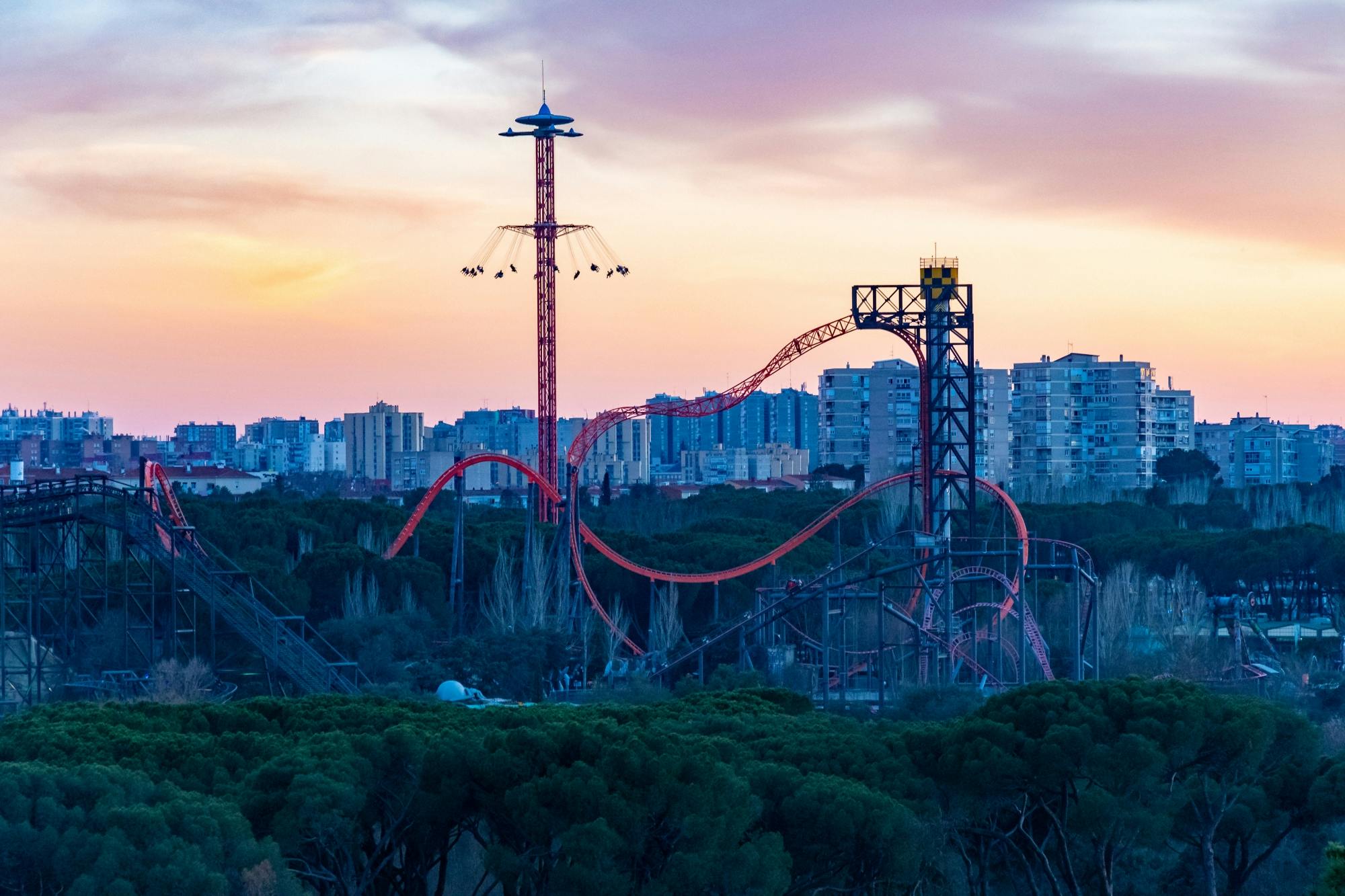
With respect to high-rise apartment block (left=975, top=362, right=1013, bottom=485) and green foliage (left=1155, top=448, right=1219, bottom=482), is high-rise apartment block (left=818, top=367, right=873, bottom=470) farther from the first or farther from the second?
green foliage (left=1155, top=448, right=1219, bottom=482)

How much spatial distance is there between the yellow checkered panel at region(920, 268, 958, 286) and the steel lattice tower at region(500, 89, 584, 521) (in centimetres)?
2760

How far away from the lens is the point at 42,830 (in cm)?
2195

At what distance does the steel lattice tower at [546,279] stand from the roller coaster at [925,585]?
16.2m

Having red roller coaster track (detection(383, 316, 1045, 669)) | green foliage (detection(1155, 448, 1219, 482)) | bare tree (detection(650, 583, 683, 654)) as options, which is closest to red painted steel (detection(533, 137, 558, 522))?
red roller coaster track (detection(383, 316, 1045, 669))

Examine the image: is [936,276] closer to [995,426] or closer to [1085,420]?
[995,426]

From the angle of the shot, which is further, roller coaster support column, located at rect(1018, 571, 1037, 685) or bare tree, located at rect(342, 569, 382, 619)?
bare tree, located at rect(342, 569, 382, 619)

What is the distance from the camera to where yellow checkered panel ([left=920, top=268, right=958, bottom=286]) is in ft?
141

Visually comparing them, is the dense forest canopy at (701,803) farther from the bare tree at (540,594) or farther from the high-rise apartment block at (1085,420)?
the high-rise apartment block at (1085,420)

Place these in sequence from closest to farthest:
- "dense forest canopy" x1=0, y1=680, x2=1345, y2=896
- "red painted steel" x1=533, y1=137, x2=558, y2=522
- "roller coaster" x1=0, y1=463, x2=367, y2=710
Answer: "dense forest canopy" x1=0, y1=680, x2=1345, y2=896 < "roller coaster" x1=0, y1=463, x2=367, y2=710 < "red painted steel" x1=533, y1=137, x2=558, y2=522

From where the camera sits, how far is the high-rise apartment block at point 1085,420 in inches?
4392

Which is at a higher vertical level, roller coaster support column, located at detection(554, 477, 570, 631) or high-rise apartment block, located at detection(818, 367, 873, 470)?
high-rise apartment block, located at detection(818, 367, 873, 470)

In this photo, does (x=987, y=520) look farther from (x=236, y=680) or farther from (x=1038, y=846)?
(x=1038, y=846)

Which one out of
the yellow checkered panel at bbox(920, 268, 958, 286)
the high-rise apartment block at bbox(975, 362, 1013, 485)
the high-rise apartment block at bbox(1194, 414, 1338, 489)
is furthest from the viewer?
the high-rise apartment block at bbox(1194, 414, 1338, 489)

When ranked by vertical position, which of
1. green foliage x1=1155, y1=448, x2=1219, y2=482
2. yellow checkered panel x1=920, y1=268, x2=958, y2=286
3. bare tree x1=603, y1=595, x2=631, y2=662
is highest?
yellow checkered panel x1=920, y1=268, x2=958, y2=286
